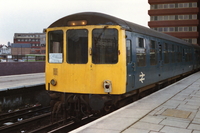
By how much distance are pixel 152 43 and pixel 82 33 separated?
3.78 meters

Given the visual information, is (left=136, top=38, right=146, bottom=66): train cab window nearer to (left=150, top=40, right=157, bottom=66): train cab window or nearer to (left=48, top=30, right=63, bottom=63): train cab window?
(left=150, top=40, right=157, bottom=66): train cab window

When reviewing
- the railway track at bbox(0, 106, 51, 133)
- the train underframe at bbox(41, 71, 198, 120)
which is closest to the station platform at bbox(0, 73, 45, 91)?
the railway track at bbox(0, 106, 51, 133)

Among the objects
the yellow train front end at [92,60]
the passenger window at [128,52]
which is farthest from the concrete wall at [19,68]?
the passenger window at [128,52]

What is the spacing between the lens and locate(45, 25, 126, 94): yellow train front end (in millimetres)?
7148

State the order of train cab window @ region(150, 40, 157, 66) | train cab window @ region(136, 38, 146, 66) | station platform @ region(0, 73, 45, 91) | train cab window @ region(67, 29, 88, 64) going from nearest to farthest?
train cab window @ region(67, 29, 88, 64) → train cab window @ region(136, 38, 146, 66) → train cab window @ region(150, 40, 157, 66) → station platform @ region(0, 73, 45, 91)

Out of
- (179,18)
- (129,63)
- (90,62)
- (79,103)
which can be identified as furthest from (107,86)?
(179,18)

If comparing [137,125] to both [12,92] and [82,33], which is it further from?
[12,92]

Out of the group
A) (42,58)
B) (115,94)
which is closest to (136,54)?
(115,94)

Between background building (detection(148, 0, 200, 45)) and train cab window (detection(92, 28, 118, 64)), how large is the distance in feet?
198

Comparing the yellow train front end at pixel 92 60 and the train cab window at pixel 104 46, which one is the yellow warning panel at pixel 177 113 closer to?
the yellow train front end at pixel 92 60

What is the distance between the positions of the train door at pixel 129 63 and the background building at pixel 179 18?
196 feet

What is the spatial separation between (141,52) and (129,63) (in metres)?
1.34

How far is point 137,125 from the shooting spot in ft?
18.9

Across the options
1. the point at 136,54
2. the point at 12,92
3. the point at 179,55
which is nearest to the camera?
the point at 136,54
